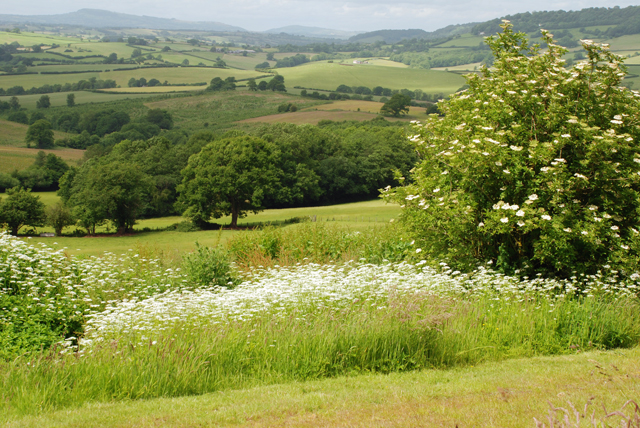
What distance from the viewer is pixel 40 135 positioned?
101562mm

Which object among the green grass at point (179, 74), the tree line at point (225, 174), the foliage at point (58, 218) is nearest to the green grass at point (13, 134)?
the tree line at point (225, 174)

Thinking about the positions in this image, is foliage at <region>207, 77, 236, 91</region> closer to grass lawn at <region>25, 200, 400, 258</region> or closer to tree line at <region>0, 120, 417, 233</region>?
tree line at <region>0, 120, 417, 233</region>

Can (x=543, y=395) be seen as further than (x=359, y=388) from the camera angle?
No

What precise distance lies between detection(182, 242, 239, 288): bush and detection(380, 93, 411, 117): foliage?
347 ft

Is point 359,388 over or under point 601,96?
under

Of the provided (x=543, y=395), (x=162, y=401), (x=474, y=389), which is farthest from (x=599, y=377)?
(x=162, y=401)

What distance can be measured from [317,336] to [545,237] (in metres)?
5.07

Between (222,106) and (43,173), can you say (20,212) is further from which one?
(222,106)

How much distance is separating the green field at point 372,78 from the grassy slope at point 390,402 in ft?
464

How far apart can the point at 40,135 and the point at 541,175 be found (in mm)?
111451

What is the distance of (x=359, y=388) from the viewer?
227 inches

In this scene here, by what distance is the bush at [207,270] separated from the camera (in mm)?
12031

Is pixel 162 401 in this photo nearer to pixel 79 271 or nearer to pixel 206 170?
pixel 79 271

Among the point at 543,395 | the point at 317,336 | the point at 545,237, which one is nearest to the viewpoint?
the point at 543,395
